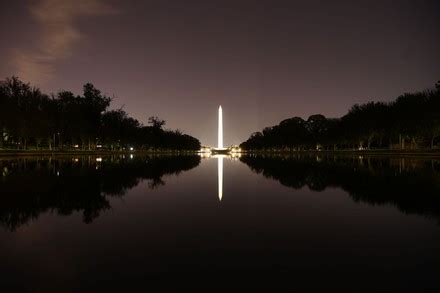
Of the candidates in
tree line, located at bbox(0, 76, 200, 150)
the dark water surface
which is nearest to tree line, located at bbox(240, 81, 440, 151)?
the dark water surface

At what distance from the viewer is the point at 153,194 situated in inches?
646

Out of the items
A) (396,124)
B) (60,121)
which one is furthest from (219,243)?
(60,121)

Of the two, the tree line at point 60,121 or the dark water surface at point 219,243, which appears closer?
the dark water surface at point 219,243

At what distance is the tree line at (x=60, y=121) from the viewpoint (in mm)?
67425

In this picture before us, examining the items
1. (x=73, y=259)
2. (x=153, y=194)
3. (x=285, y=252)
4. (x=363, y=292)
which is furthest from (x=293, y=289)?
(x=153, y=194)

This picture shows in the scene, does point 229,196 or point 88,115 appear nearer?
point 229,196

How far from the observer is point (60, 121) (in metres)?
85.9

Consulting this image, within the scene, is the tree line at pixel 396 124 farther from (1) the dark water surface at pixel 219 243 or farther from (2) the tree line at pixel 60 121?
(2) the tree line at pixel 60 121

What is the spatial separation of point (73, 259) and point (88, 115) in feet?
355

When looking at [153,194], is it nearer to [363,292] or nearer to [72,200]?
[72,200]

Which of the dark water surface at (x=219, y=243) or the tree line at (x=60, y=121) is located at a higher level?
the tree line at (x=60, y=121)

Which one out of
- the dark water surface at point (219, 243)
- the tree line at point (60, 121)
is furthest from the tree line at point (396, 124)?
the tree line at point (60, 121)

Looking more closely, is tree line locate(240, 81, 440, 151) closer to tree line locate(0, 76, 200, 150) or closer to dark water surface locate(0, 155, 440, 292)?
dark water surface locate(0, 155, 440, 292)

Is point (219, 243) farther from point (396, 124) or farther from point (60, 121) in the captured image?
point (60, 121)
